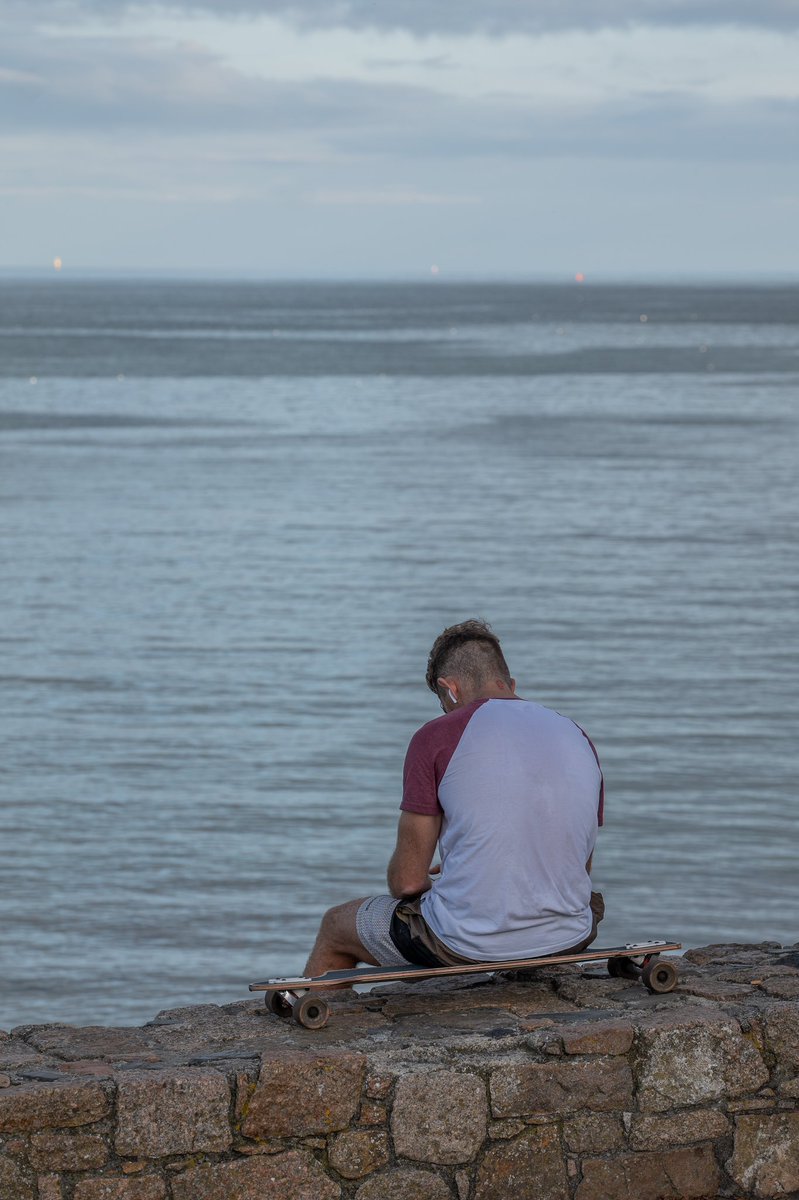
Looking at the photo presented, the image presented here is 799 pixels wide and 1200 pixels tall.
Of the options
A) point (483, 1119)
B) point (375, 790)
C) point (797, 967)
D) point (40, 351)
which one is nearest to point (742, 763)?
point (375, 790)

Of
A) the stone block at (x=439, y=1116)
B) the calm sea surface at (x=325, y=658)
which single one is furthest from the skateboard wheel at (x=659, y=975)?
the calm sea surface at (x=325, y=658)

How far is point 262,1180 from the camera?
4.27m

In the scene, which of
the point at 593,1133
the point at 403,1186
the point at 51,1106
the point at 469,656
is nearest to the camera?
the point at 51,1106

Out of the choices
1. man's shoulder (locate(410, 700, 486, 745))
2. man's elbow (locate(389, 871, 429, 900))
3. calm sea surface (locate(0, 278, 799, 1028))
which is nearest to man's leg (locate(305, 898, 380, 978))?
man's elbow (locate(389, 871, 429, 900))

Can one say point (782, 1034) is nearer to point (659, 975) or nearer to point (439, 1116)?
point (659, 975)

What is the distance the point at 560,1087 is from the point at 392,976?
51 cm

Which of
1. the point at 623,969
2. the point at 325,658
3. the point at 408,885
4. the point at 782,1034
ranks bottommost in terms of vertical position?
the point at 782,1034

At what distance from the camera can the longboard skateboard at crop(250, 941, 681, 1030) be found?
15.0 ft

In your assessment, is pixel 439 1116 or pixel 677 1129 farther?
pixel 677 1129

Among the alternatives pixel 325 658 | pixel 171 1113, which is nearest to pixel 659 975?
pixel 171 1113

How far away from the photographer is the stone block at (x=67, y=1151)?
4.13 m

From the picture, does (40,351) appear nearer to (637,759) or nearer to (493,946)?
(637,759)

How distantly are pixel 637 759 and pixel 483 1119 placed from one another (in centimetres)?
917

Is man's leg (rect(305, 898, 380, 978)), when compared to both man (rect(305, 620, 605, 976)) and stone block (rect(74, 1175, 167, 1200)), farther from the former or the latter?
stone block (rect(74, 1175, 167, 1200))
